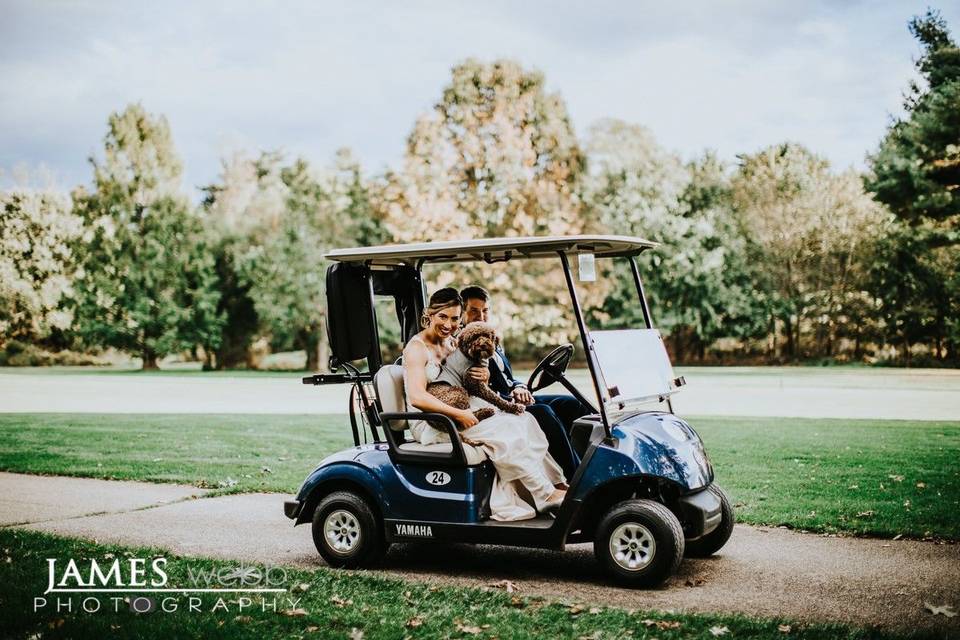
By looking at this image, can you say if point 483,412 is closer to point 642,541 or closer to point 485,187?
point 642,541

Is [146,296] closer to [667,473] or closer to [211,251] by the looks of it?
[211,251]

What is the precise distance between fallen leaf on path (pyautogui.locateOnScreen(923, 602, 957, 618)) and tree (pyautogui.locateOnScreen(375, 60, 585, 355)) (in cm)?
2048

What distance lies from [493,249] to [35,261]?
125ft

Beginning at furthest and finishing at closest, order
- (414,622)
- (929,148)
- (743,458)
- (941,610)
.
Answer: (929,148), (743,458), (941,610), (414,622)

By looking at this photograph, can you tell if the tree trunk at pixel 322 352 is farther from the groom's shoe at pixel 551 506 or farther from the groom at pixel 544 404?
the groom's shoe at pixel 551 506

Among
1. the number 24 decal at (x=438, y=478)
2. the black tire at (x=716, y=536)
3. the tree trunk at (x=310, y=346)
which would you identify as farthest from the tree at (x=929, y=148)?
the tree trunk at (x=310, y=346)

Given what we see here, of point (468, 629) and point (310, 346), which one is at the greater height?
point (310, 346)

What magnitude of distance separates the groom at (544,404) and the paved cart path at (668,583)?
730 mm

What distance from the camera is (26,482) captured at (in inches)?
381

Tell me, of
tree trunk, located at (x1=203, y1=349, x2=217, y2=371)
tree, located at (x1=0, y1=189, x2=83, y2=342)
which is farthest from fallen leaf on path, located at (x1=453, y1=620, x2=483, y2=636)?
tree trunk, located at (x1=203, y1=349, x2=217, y2=371)

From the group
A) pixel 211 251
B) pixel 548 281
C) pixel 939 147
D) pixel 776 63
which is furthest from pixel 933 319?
pixel 211 251

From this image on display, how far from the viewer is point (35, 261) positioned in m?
39.5

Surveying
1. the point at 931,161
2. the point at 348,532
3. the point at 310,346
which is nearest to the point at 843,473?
the point at 348,532

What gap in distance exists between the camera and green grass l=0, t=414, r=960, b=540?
7.91 metres
